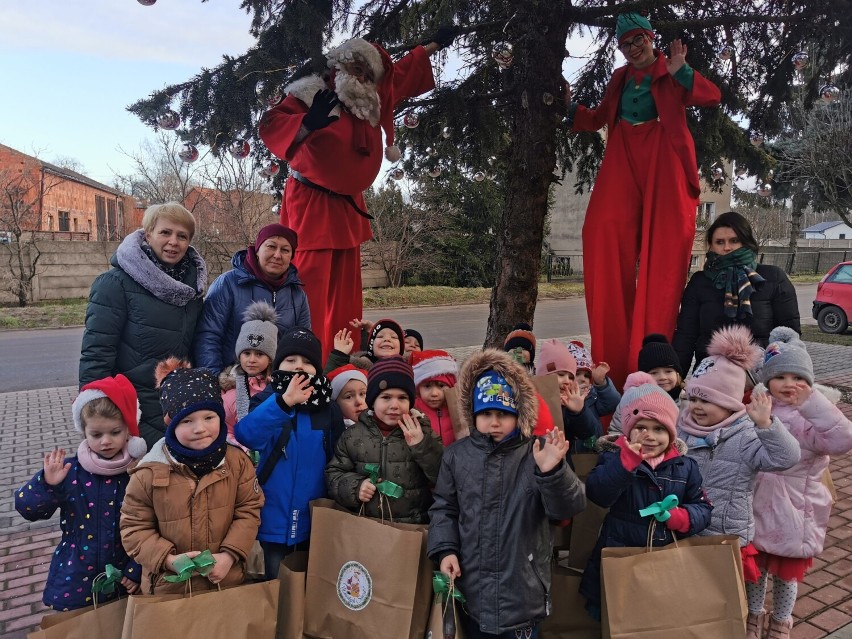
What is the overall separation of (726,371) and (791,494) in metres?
0.65

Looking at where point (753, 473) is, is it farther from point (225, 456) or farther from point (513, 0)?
point (513, 0)

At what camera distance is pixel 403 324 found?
15773 millimetres

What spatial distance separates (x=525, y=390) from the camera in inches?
92.3

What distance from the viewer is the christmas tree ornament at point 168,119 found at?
3627 mm

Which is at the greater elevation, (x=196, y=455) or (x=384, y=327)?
(x=384, y=327)

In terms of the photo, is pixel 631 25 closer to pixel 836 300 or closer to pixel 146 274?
pixel 146 274

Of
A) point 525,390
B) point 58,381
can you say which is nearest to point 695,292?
point 525,390

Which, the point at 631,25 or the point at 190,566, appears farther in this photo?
the point at 631,25

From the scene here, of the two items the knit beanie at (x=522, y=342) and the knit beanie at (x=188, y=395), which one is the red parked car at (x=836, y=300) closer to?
the knit beanie at (x=522, y=342)

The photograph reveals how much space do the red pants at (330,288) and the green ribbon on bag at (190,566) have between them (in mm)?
1834

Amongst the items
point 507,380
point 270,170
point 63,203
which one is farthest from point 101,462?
point 63,203

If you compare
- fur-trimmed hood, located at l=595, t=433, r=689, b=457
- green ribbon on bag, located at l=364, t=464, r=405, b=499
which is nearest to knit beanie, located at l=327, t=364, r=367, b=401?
green ribbon on bag, located at l=364, t=464, r=405, b=499

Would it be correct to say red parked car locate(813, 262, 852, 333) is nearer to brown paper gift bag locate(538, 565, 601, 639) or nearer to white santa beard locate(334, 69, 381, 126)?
white santa beard locate(334, 69, 381, 126)

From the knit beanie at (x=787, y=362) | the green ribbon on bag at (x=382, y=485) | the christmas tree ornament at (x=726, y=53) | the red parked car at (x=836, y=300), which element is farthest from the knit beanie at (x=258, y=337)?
the red parked car at (x=836, y=300)
